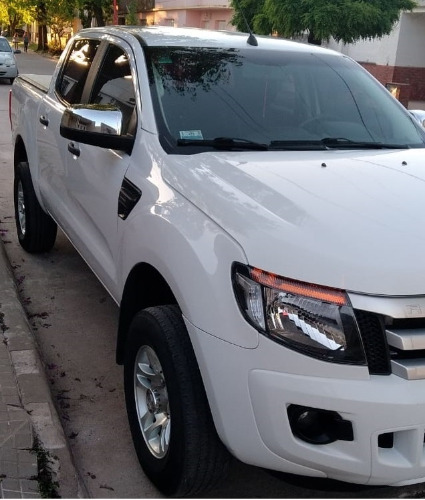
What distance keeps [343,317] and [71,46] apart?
3.93 meters

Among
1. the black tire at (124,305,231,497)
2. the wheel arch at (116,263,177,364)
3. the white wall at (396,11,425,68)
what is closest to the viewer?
the black tire at (124,305,231,497)

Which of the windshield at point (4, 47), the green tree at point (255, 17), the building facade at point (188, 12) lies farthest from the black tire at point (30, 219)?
the building facade at point (188, 12)

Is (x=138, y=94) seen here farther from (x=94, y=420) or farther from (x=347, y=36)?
(x=347, y=36)

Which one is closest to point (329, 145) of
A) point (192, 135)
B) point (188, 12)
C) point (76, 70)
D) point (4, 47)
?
point (192, 135)

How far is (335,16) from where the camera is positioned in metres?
16.8

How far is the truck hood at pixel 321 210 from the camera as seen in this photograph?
2412 mm

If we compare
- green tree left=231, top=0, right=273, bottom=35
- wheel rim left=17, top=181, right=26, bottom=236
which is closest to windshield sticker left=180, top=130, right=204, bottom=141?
wheel rim left=17, top=181, right=26, bottom=236

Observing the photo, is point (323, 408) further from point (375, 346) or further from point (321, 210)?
point (321, 210)

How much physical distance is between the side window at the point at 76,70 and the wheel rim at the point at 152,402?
232 cm

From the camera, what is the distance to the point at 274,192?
2912mm

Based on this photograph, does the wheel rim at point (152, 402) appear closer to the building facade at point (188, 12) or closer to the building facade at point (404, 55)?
the building facade at point (404, 55)

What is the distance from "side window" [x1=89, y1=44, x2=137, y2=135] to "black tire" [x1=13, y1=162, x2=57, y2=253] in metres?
1.56

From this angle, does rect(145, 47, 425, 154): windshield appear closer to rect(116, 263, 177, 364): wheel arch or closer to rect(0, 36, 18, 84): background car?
rect(116, 263, 177, 364): wheel arch

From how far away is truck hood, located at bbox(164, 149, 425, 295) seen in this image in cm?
241
